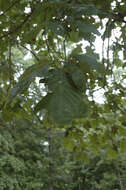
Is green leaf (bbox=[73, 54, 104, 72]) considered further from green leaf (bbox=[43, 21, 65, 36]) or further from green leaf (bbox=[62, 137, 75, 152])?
green leaf (bbox=[62, 137, 75, 152])

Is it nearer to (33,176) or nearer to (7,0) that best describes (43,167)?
(33,176)

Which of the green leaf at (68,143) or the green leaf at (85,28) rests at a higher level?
the green leaf at (85,28)

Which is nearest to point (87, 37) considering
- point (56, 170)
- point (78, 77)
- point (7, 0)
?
point (78, 77)

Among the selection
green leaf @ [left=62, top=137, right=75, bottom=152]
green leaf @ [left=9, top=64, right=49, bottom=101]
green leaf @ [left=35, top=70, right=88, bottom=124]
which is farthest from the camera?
green leaf @ [left=62, top=137, right=75, bottom=152]

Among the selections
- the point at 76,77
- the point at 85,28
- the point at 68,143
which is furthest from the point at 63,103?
the point at 68,143

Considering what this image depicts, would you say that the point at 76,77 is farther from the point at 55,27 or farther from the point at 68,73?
the point at 55,27

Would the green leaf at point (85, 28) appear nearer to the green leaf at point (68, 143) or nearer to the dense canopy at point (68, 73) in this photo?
the dense canopy at point (68, 73)

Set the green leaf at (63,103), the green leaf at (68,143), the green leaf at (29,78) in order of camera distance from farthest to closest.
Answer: the green leaf at (68,143) → the green leaf at (29,78) → the green leaf at (63,103)

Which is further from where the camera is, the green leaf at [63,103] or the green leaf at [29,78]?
the green leaf at [29,78]

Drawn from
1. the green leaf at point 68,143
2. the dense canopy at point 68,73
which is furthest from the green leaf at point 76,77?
the green leaf at point 68,143

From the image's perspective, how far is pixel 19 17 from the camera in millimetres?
1219

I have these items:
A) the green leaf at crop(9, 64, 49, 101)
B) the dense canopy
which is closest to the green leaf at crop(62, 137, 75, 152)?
the dense canopy

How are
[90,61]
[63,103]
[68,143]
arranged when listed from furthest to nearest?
[68,143] → [90,61] → [63,103]

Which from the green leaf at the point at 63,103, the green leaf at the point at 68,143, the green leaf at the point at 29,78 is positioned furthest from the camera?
the green leaf at the point at 68,143
